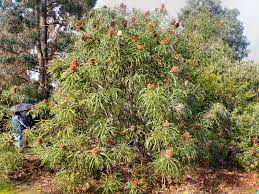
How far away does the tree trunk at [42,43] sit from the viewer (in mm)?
19969

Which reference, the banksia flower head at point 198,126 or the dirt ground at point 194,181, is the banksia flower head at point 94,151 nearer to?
the dirt ground at point 194,181

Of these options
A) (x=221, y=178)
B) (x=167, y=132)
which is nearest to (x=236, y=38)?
(x=221, y=178)

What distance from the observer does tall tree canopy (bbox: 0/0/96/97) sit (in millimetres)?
19469

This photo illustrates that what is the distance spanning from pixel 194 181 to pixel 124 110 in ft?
8.38

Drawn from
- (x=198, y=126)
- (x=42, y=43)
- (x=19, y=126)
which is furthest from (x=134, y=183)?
(x=42, y=43)

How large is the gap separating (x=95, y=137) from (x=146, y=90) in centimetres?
150

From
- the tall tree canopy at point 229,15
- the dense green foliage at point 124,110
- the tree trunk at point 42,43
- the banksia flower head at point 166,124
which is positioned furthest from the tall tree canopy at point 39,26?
the tall tree canopy at point 229,15

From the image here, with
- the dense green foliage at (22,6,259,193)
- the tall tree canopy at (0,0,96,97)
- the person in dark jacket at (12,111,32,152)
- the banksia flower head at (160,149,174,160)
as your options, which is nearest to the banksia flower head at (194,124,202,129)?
the dense green foliage at (22,6,259,193)

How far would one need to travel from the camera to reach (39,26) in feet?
68.1

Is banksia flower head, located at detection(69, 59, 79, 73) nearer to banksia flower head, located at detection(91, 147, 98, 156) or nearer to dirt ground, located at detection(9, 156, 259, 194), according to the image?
banksia flower head, located at detection(91, 147, 98, 156)

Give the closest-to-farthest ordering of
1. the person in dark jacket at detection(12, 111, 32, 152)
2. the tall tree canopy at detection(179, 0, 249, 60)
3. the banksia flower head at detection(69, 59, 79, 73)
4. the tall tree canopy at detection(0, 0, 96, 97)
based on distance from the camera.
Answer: the banksia flower head at detection(69, 59, 79, 73), the person in dark jacket at detection(12, 111, 32, 152), the tall tree canopy at detection(0, 0, 96, 97), the tall tree canopy at detection(179, 0, 249, 60)

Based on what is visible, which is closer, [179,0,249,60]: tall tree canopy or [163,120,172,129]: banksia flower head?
[163,120,172,129]: banksia flower head

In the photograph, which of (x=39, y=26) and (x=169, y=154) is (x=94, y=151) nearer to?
(x=169, y=154)

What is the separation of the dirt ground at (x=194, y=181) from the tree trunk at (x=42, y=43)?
369 inches
